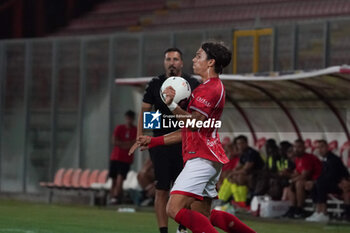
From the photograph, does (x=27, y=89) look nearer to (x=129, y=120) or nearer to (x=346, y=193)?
(x=129, y=120)

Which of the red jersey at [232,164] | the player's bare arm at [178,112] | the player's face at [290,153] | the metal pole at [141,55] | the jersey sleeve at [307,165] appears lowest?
the red jersey at [232,164]

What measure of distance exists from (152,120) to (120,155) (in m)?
8.96

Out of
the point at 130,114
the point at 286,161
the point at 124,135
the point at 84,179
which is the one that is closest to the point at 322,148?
the point at 286,161

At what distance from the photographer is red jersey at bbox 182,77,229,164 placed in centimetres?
723

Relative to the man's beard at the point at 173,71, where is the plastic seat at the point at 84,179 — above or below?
below

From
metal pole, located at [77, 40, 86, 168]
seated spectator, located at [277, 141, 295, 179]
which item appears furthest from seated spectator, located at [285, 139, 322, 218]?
metal pole, located at [77, 40, 86, 168]

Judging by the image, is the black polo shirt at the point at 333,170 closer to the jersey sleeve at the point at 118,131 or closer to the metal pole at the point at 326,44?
the metal pole at the point at 326,44

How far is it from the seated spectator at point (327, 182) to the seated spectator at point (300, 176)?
404mm

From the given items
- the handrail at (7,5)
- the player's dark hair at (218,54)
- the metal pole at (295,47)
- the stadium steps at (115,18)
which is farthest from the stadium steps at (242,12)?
the player's dark hair at (218,54)

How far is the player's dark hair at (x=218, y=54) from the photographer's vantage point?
745cm

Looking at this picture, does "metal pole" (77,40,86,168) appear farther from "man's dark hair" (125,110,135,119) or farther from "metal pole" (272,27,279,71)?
"metal pole" (272,27,279,71)

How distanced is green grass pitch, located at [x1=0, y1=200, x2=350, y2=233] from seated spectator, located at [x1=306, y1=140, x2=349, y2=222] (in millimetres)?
324

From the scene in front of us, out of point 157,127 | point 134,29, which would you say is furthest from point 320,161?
point 134,29

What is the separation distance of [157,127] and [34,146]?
1302cm
